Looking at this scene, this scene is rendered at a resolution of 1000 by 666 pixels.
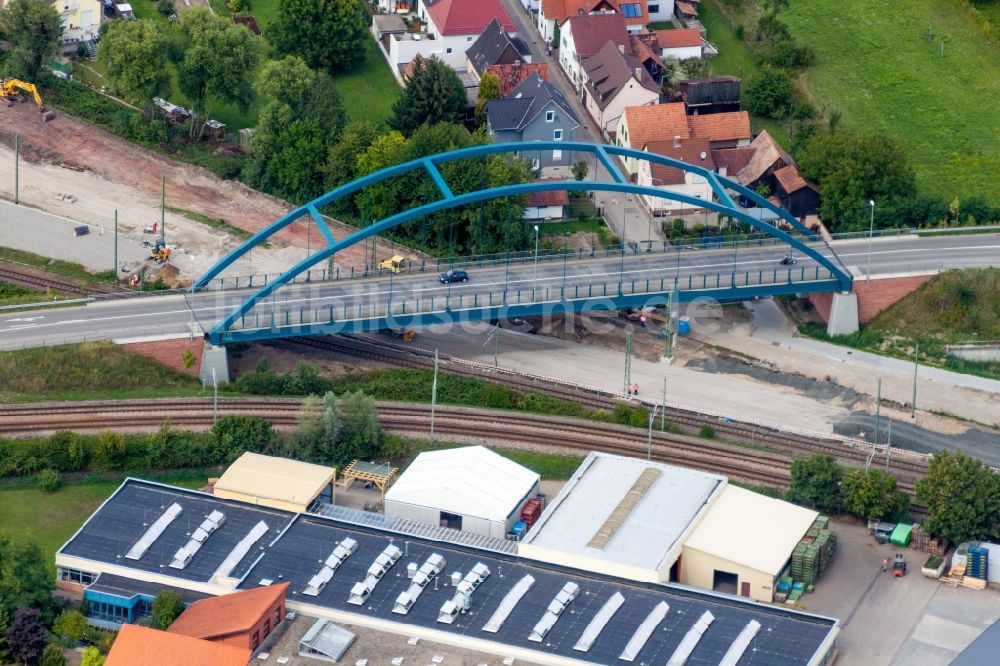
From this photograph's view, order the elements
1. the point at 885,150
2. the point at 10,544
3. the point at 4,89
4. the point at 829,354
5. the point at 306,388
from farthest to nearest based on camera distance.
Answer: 1. the point at 4,89
2. the point at 885,150
3. the point at 829,354
4. the point at 306,388
5. the point at 10,544

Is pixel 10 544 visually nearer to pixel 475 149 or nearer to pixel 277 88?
pixel 475 149

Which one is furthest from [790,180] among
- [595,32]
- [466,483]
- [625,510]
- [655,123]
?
[466,483]

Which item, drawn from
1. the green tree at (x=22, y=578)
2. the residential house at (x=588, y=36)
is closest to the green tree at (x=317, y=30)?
the residential house at (x=588, y=36)

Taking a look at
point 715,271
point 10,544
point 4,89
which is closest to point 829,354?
point 715,271

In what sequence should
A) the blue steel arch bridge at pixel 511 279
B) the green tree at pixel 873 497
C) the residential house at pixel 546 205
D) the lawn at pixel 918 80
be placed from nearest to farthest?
1. the green tree at pixel 873 497
2. the blue steel arch bridge at pixel 511 279
3. the residential house at pixel 546 205
4. the lawn at pixel 918 80

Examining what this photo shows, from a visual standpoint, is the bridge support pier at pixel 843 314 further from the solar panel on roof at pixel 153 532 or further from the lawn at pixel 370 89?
the solar panel on roof at pixel 153 532
